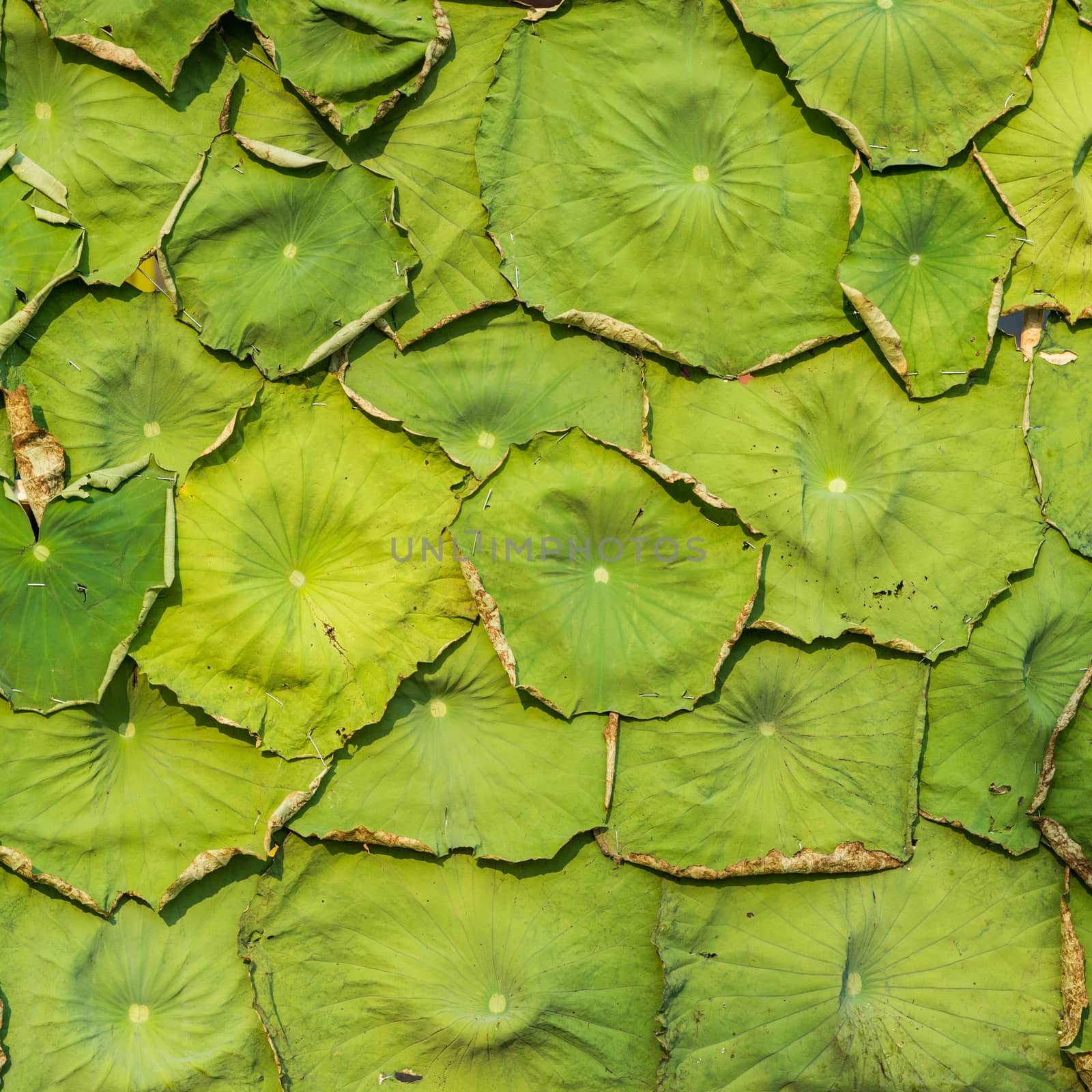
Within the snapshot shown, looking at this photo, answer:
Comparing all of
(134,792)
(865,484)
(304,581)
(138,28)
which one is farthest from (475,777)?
(138,28)

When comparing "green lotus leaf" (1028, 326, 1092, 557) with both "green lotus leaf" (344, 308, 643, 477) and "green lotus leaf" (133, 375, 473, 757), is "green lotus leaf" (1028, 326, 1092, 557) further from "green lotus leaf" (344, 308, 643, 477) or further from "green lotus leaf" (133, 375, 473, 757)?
"green lotus leaf" (133, 375, 473, 757)

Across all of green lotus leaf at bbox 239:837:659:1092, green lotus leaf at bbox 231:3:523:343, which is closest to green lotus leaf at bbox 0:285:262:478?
green lotus leaf at bbox 231:3:523:343

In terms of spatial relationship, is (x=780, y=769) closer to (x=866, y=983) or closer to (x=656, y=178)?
(x=866, y=983)

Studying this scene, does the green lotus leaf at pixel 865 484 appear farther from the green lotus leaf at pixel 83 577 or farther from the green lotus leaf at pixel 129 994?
the green lotus leaf at pixel 129 994

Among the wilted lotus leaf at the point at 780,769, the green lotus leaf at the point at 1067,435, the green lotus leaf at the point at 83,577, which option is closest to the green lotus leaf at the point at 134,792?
the green lotus leaf at the point at 83,577

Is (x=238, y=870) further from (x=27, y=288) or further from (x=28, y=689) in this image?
(x=27, y=288)
